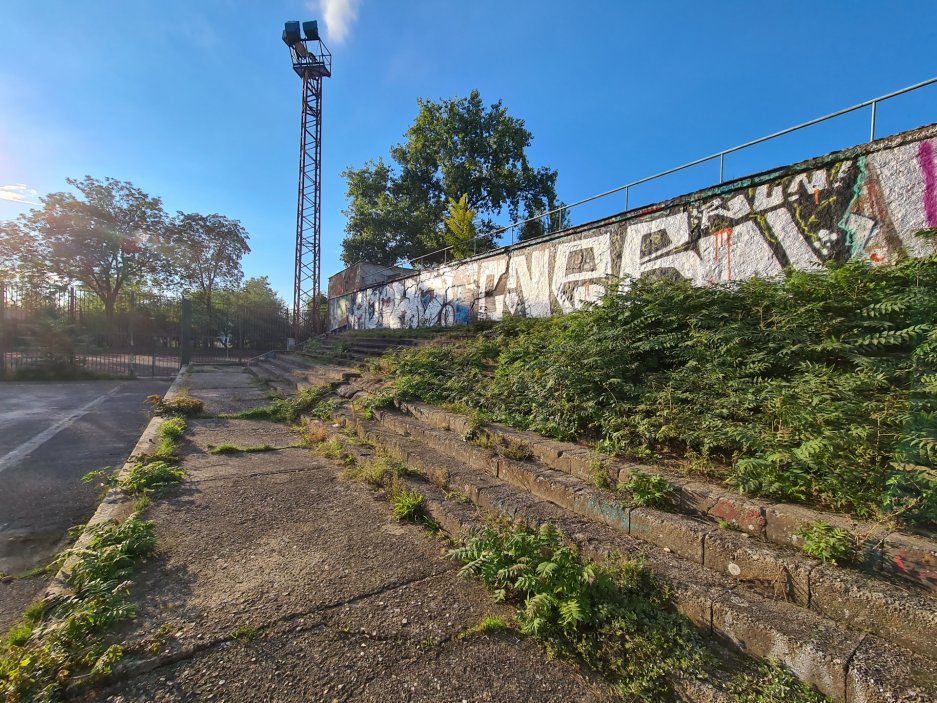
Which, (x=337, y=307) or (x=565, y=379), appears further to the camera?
(x=337, y=307)

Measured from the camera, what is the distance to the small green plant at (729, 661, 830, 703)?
1.39 meters

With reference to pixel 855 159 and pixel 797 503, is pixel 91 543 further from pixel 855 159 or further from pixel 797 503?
pixel 855 159

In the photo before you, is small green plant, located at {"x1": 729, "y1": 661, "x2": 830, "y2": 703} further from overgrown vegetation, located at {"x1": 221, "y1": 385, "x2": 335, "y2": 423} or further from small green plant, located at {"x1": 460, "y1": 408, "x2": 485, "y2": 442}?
overgrown vegetation, located at {"x1": 221, "y1": 385, "x2": 335, "y2": 423}

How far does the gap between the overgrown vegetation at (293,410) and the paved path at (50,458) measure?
143 cm

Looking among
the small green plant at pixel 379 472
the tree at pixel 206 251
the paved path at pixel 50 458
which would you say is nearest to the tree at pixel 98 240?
the tree at pixel 206 251

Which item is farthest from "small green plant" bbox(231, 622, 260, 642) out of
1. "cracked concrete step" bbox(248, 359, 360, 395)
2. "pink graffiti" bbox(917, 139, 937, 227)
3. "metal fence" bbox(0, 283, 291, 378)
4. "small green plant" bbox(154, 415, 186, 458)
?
Answer: "metal fence" bbox(0, 283, 291, 378)

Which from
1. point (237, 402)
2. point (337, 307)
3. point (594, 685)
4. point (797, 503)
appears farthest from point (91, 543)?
point (337, 307)

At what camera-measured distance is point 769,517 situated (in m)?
2.00

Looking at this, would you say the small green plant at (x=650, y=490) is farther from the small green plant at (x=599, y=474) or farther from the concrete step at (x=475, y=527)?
the concrete step at (x=475, y=527)

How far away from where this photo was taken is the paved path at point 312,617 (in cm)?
150

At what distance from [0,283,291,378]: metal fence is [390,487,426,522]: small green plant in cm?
1416

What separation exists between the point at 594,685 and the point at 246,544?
213 cm

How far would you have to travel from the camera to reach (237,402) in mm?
7402

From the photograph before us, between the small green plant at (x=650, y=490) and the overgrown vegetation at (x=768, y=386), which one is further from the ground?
the overgrown vegetation at (x=768, y=386)
